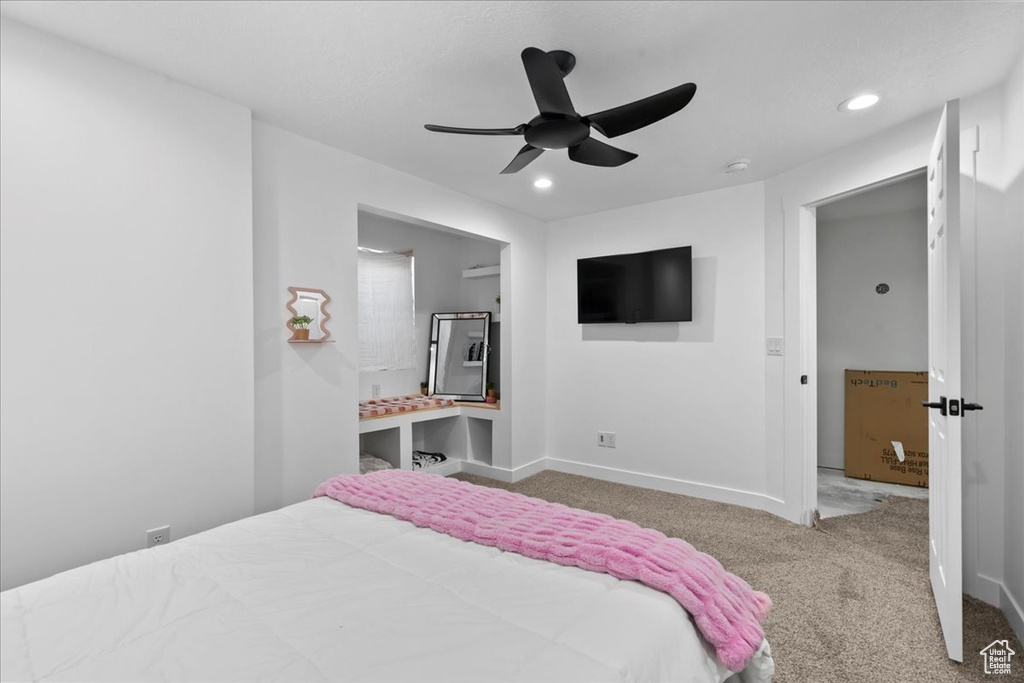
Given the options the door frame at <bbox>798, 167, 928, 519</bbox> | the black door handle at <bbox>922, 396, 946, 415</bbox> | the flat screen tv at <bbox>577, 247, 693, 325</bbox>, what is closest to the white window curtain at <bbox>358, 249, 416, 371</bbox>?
the flat screen tv at <bbox>577, 247, 693, 325</bbox>

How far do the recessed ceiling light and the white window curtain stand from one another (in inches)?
134

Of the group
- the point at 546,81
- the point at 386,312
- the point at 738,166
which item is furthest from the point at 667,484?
the point at 546,81

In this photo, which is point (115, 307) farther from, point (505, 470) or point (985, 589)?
point (985, 589)

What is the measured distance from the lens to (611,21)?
1.72 m

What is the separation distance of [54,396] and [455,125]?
2.15 meters

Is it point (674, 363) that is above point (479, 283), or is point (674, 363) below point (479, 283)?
below

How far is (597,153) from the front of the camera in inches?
86.2

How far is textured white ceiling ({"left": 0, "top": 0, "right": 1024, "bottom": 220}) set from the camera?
66.3 inches

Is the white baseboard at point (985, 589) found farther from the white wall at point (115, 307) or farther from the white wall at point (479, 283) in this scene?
the white wall at point (479, 283)

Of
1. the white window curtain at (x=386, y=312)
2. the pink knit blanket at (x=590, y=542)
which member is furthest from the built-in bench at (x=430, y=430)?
the pink knit blanket at (x=590, y=542)

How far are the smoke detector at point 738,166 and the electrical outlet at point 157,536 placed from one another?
12.4ft

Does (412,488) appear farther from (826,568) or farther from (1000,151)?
(1000,151)

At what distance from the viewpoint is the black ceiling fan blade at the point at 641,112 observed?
1.74 meters

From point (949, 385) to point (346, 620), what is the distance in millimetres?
2306
